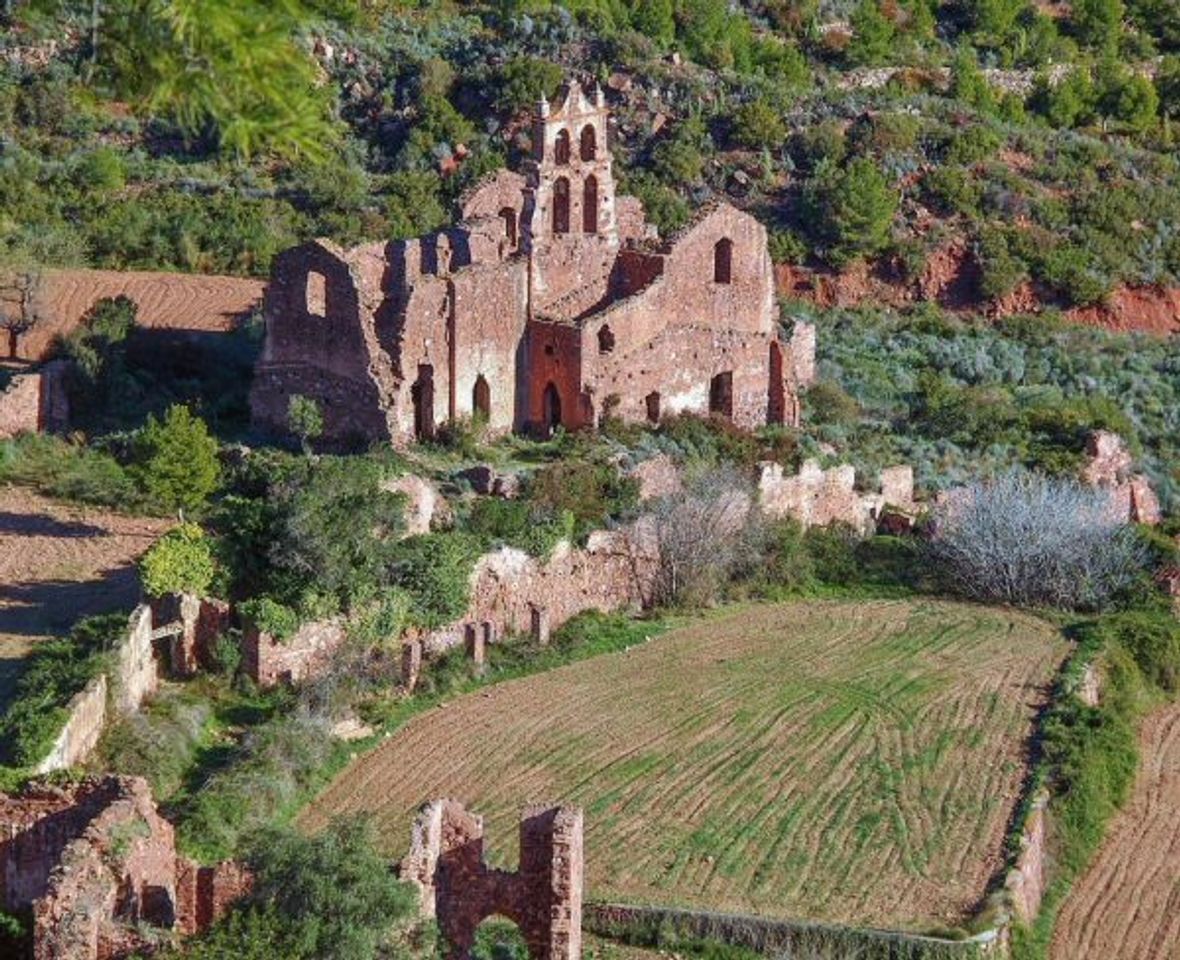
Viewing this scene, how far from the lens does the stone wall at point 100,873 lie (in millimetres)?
24547

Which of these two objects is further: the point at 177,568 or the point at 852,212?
the point at 852,212

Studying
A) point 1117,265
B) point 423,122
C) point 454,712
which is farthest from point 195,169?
point 454,712

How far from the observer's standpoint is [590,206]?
47.0 metres

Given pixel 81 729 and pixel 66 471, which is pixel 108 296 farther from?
pixel 81 729

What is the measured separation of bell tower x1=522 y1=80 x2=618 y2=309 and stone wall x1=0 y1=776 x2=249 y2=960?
1970cm

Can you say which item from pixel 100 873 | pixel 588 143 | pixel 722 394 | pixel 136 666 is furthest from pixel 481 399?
pixel 100 873

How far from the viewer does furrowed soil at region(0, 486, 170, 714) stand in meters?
37.5

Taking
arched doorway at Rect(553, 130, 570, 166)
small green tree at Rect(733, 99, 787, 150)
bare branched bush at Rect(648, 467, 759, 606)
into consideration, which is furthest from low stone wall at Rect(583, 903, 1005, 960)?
small green tree at Rect(733, 99, 787, 150)

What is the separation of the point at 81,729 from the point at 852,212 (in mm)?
29129

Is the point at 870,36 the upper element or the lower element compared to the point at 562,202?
upper

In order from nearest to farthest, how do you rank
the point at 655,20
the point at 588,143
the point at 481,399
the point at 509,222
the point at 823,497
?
the point at 823,497 < the point at 481,399 < the point at 588,143 < the point at 509,222 < the point at 655,20

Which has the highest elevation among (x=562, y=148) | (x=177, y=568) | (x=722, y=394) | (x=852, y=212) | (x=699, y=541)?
(x=852, y=212)

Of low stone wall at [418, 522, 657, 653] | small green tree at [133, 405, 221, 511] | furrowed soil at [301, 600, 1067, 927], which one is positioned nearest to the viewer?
furrowed soil at [301, 600, 1067, 927]

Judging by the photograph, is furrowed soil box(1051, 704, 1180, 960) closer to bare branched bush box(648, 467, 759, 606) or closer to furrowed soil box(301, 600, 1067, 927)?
furrowed soil box(301, 600, 1067, 927)
